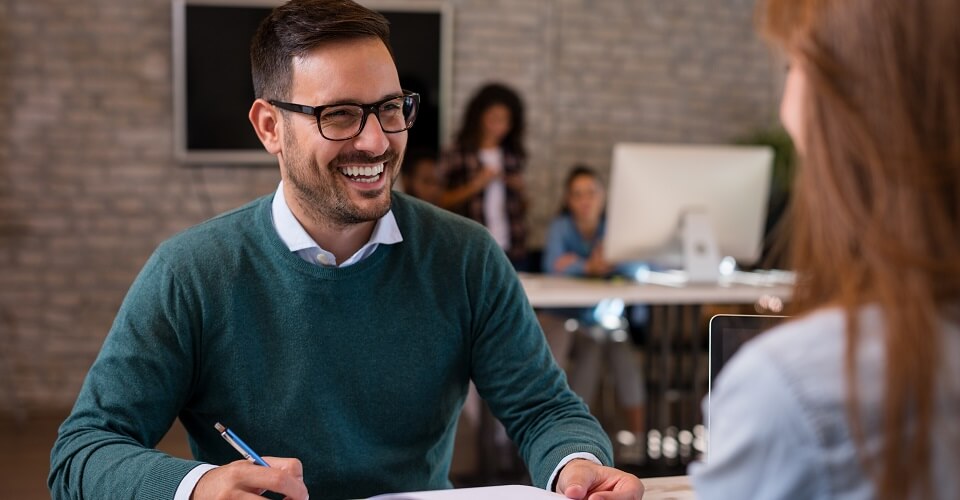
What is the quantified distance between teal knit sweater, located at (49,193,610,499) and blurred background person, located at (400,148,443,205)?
2895 millimetres

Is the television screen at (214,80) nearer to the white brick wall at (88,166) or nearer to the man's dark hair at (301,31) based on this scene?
the white brick wall at (88,166)

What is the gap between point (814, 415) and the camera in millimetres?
590

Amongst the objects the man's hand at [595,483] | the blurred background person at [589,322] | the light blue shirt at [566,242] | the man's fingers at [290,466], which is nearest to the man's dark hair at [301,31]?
the man's fingers at [290,466]

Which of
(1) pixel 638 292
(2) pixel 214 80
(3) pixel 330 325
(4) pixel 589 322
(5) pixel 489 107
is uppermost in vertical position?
(2) pixel 214 80

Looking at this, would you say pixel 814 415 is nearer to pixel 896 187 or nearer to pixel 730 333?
pixel 896 187

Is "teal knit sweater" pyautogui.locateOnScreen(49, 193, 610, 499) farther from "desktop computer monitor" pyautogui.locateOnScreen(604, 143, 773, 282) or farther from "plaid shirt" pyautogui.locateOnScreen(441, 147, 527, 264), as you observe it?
"plaid shirt" pyautogui.locateOnScreen(441, 147, 527, 264)

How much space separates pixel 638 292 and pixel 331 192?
86.3 inches

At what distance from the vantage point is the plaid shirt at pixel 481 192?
4.33 metres

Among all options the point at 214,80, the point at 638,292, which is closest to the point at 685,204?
the point at 638,292

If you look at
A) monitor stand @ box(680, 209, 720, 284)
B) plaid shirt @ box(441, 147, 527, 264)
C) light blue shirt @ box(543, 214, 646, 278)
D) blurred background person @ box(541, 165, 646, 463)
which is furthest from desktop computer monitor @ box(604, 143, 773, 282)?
plaid shirt @ box(441, 147, 527, 264)

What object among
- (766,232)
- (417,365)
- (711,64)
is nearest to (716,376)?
(417,365)

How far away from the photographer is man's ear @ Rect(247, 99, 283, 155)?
4.88 feet

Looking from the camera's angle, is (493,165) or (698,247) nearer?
(698,247)

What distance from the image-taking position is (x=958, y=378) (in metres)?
0.59
